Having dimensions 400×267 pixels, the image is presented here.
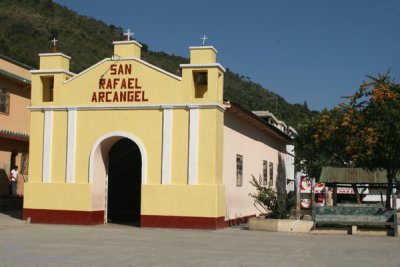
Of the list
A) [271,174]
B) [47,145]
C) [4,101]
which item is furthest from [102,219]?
[271,174]

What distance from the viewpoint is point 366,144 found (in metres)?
23.0

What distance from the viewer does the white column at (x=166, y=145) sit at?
69.9 ft

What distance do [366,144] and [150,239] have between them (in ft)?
32.6

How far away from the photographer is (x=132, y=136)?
2192cm

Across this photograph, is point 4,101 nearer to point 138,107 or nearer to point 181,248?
point 138,107

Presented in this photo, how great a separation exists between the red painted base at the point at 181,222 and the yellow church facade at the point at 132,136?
0.11ft

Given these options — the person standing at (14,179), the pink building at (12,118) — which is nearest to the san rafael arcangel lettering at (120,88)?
the pink building at (12,118)

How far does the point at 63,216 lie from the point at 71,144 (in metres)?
2.67

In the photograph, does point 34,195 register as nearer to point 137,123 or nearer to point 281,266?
point 137,123

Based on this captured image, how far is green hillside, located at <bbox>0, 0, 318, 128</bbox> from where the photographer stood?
81.4 meters

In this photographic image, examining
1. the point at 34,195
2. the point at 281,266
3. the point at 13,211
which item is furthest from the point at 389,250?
the point at 13,211

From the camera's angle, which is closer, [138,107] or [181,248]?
[181,248]

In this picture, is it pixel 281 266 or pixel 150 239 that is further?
pixel 150 239

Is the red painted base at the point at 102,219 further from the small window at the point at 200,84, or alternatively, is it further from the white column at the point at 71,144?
the small window at the point at 200,84
